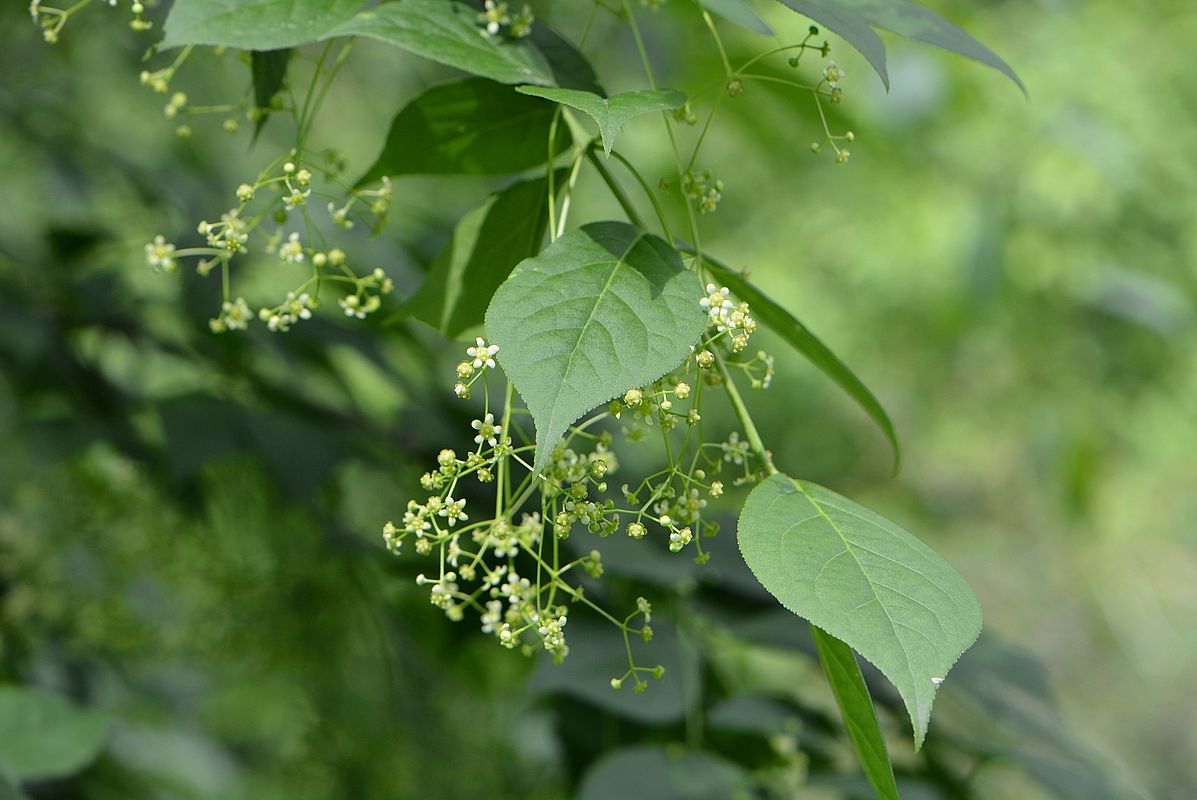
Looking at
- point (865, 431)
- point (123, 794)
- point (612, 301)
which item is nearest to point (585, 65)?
point (612, 301)

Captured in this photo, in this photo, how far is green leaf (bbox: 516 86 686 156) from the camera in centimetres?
49

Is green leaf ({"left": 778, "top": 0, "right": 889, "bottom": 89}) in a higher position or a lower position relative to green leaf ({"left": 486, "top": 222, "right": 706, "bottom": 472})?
higher

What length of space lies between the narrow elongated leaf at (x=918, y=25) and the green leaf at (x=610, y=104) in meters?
0.13

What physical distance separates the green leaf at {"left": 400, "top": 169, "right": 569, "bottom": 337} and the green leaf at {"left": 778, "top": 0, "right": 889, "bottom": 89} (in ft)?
0.55

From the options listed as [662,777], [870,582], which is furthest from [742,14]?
[662,777]

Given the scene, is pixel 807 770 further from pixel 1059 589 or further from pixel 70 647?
pixel 1059 589

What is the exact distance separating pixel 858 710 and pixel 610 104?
0.30m

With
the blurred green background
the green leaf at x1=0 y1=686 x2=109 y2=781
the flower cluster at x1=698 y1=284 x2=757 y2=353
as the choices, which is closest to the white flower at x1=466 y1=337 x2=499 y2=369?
the flower cluster at x1=698 y1=284 x2=757 y2=353

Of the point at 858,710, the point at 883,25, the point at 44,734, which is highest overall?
the point at 883,25

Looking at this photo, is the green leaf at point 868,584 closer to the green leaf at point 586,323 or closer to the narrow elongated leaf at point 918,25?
the green leaf at point 586,323

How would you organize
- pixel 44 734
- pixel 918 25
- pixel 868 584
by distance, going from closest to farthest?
pixel 868 584
pixel 918 25
pixel 44 734

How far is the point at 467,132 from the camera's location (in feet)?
2.15

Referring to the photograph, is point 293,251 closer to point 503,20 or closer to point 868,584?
point 503,20

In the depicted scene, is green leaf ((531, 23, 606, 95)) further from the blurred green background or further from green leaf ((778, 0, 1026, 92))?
the blurred green background
